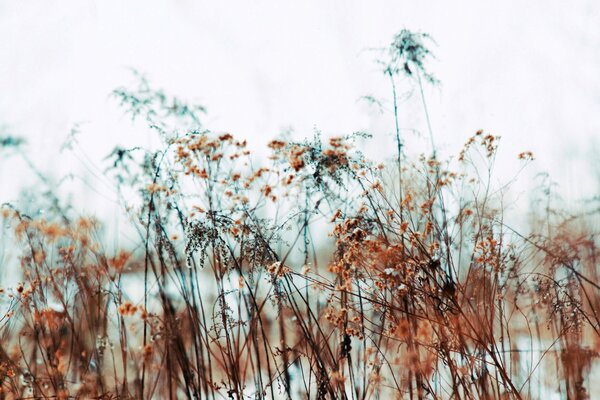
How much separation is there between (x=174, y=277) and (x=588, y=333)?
177 centimetres

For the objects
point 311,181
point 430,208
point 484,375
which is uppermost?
point 311,181

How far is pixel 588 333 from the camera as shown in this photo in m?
2.58

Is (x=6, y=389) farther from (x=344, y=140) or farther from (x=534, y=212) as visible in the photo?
(x=534, y=212)

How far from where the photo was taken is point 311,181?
2252mm

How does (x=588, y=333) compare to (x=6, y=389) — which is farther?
(x=588, y=333)

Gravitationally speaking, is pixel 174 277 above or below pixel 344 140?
below

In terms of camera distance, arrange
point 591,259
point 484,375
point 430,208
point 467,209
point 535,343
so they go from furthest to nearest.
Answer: point 535,343 < point 591,259 < point 467,209 < point 430,208 < point 484,375

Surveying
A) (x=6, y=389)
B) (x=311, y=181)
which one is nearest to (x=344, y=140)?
(x=311, y=181)

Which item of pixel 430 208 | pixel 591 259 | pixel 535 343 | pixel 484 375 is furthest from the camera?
pixel 535 343

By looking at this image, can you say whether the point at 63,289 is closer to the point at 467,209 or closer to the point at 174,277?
the point at 174,277

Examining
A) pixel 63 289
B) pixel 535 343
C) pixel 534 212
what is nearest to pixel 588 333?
pixel 535 343

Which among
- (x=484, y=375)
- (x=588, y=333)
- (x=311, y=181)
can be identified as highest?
(x=311, y=181)

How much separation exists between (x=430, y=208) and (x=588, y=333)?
106 cm

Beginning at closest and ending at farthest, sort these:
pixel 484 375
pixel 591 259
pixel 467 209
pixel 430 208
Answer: pixel 484 375 → pixel 430 208 → pixel 467 209 → pixel 591 259
